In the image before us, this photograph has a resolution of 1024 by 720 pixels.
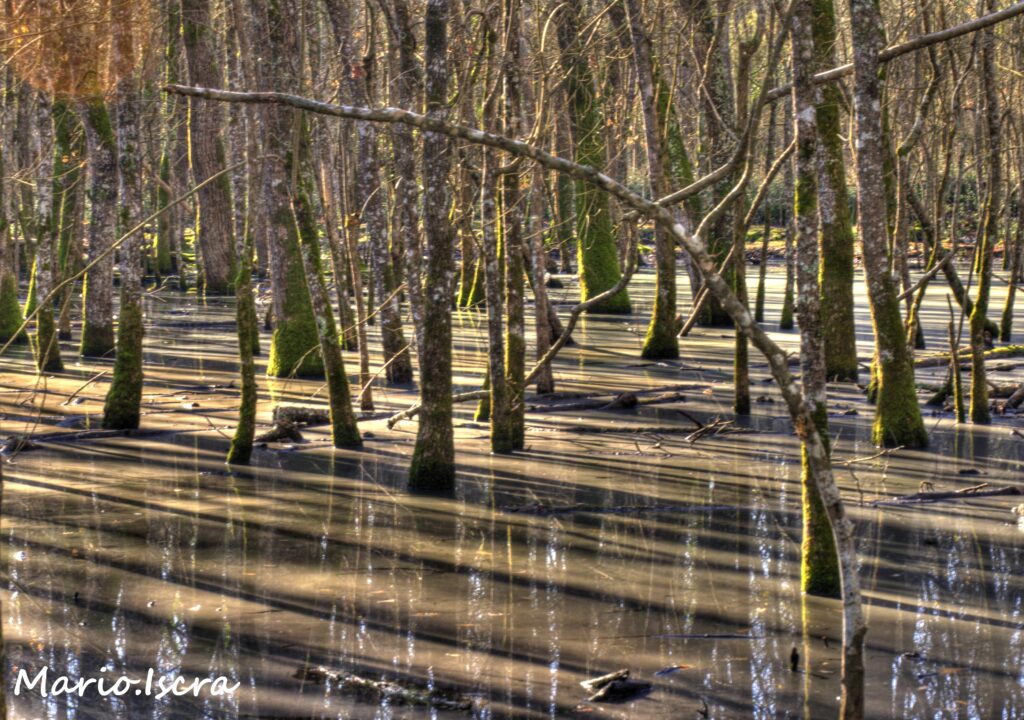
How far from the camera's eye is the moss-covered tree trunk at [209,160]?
2799cm

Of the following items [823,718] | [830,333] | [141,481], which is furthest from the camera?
[830,333]

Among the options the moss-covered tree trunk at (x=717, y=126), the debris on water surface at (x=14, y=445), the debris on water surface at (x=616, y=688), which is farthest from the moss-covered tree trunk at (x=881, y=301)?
the debris on water surface at (x=14, y=445)

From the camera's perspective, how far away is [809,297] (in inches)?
273

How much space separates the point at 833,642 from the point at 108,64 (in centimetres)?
1135

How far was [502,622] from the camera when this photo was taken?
7883 mm

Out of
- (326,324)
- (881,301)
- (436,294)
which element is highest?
(436,294)

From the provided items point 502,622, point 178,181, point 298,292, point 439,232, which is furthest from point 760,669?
point 178,181

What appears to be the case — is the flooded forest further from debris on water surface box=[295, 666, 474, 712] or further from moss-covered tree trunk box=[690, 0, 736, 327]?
moss-covered tree trunk box=[690, 0, 736, 327]

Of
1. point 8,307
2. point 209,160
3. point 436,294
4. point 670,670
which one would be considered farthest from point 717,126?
point 209,160

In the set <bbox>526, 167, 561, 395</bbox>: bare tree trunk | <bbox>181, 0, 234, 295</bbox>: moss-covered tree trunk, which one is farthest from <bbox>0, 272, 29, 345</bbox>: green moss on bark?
<bbox>526, 167, 561, 395</bbox>: bare tree trunk

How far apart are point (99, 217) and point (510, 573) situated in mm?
11266

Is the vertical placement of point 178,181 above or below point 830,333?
above

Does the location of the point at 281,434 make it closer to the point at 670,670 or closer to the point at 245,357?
the point at 245,357

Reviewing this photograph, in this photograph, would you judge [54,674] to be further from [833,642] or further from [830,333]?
[830,333]
